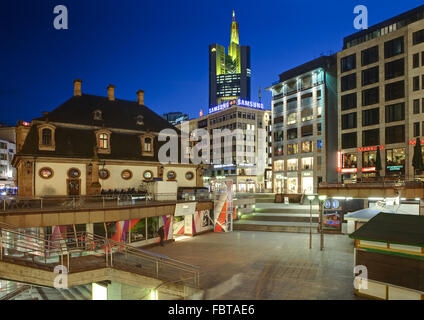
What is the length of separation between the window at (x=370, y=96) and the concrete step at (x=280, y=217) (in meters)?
29.8

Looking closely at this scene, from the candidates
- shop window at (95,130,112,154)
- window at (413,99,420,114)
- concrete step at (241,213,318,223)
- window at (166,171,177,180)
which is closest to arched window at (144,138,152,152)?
window at (166,171,177,180)

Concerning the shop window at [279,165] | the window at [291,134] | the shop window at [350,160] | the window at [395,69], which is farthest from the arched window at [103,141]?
the shop window at [279,165]

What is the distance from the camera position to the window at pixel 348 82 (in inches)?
2088

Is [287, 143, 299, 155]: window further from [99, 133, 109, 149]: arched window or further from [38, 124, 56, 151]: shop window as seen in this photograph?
[38, 124, 56, 151]: shop window

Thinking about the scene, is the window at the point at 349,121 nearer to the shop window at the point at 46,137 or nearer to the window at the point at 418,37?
the window at the point at 418,37

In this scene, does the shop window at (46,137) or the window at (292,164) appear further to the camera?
the window at (292,164)

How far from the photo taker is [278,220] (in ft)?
102

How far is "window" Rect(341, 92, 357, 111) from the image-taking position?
52.8 metres

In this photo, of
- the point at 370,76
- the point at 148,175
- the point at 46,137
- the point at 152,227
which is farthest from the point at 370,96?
the point at 46,137

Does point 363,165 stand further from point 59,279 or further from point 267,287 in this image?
point 59,279

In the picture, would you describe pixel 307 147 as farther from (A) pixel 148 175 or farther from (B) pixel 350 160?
(A) pixel 148 175

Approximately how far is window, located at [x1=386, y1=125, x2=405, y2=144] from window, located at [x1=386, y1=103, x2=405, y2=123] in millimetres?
1387

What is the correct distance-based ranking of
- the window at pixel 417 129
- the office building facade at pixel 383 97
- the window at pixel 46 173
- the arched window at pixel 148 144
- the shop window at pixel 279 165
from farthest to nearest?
the shop window at pixel 279 165 < the office building facade at pixel 383 97 < the window at pixel 417 129 < the arched window at pixel 148 144 < the window at pixel 46 173

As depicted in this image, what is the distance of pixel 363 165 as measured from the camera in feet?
167
